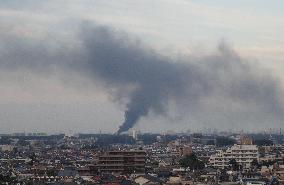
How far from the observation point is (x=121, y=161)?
73.1 meters

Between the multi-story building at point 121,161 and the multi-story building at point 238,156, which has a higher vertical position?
the multi-story building at point 238,156

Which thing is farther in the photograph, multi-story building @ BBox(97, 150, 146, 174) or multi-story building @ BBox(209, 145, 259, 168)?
multi-story building @ BBox(209, 145, 259, 168)

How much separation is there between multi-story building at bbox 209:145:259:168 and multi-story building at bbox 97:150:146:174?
42.4 feet

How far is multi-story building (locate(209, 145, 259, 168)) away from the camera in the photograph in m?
84.3

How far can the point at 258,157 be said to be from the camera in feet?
289

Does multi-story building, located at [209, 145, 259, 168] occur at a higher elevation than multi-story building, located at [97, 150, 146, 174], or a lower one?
higher

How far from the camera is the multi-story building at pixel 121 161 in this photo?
72.2m

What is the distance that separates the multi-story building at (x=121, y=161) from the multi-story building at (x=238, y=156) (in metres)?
12.9

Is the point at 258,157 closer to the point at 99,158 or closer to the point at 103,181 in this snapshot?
the point at 99,158

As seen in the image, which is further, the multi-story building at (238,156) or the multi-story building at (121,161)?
the multi-story building at (238,156)

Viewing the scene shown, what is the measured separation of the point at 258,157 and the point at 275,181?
33.5m

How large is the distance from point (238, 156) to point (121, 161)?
18.4 meters

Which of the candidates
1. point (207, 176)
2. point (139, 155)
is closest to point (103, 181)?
point (207, 176)

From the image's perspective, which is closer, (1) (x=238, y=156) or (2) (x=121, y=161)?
(2) (x=121, y=161)
